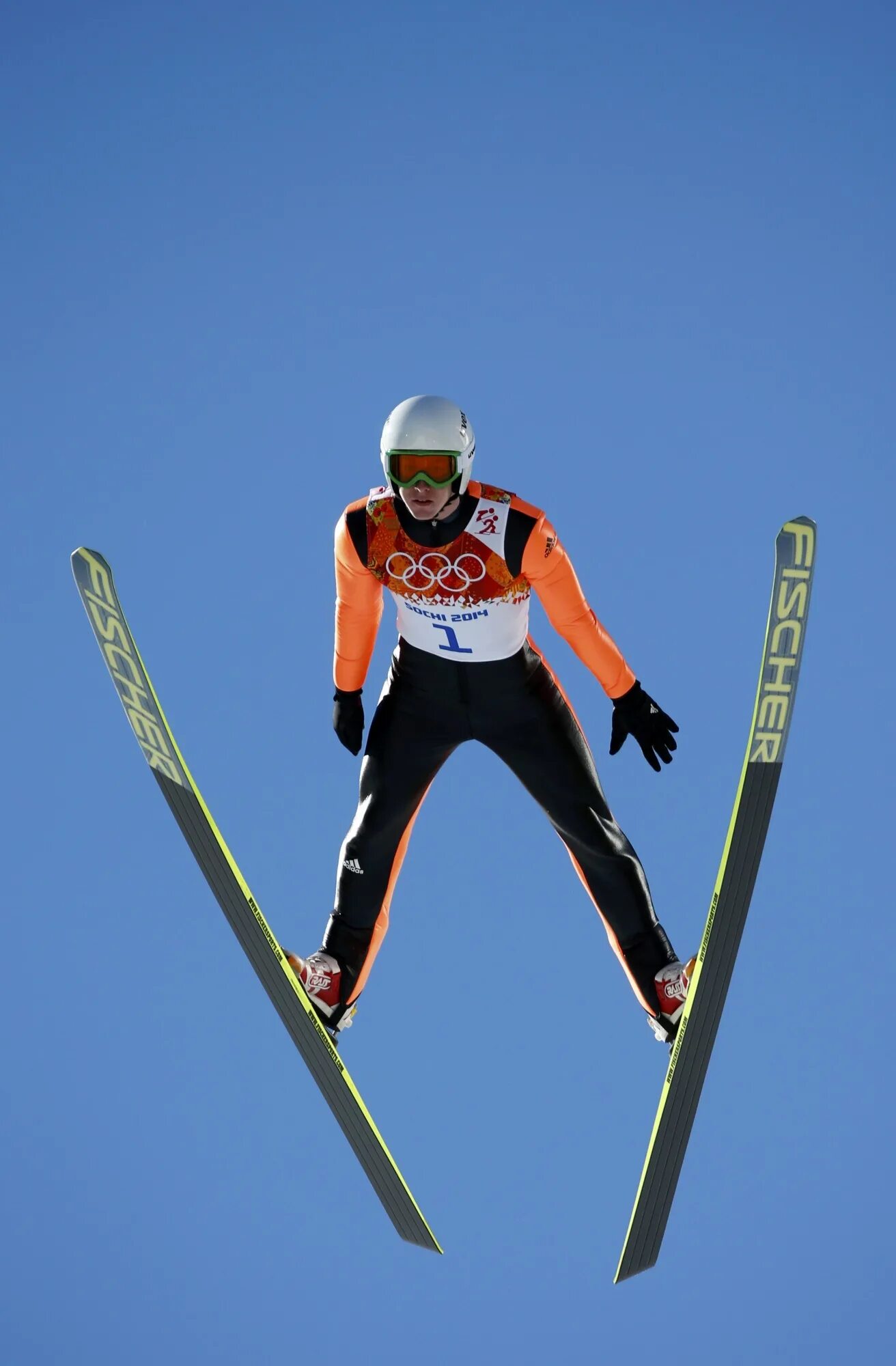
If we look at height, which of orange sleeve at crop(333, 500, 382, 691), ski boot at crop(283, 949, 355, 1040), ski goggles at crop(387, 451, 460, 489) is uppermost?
ski goggles at crop(387, 451, 460, 489)

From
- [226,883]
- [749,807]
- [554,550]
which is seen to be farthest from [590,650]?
[226,883]

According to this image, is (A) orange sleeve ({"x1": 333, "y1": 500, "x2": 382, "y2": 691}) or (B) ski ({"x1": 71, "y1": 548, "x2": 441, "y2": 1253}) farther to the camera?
(A) orange sleeve ({"x1": 333, "y1": 500, "x2": 382, "y2": 691})

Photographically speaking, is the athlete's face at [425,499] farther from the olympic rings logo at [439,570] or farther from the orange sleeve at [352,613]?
the orange sleeve at [352,613]

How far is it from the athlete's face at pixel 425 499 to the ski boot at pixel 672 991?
4.99 ft

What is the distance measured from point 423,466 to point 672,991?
1.73m

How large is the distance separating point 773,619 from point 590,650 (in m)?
0.71

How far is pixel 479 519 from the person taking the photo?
4.95m

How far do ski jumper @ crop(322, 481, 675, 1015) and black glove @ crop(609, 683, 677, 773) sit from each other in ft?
0.15

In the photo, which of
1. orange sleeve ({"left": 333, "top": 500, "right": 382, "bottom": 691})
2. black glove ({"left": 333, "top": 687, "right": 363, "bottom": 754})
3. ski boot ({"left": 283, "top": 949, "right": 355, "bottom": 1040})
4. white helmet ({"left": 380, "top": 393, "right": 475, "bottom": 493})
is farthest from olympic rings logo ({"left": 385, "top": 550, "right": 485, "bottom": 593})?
ski boot ({"left": 283, "top": 949, "right": 355, "bottom": 1040})

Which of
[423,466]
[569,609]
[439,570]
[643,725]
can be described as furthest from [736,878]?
[423,466]

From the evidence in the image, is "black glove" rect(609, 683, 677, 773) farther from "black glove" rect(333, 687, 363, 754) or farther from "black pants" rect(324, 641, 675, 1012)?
"black glove" rect(333, 687, 363, 754)

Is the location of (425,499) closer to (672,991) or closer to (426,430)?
(426,430)

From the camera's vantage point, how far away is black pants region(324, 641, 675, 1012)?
5.22 meters

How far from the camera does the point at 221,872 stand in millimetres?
5133
